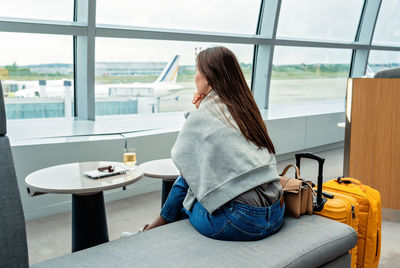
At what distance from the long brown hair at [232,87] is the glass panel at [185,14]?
8.61 feet

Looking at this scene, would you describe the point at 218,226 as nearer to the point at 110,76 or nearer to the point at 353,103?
the point at 353,103

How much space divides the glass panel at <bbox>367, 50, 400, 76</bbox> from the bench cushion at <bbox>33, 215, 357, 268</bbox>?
20.7 ft

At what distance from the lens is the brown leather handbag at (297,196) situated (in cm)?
219

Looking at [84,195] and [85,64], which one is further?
[85,64]

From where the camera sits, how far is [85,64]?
4.11m

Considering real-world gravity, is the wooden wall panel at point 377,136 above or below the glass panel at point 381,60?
below

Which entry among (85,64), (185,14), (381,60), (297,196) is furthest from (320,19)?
(297,196)

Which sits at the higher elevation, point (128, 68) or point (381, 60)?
point (381, 60)

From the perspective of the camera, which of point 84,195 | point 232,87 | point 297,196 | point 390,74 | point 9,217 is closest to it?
point 9,217

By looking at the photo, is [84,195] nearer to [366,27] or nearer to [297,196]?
[297,196]

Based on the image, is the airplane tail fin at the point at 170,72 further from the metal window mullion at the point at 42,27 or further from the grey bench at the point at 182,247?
the grey bench at the point at 182,247

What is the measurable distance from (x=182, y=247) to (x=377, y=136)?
2.35 metres

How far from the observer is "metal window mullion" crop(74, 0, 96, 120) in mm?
3887

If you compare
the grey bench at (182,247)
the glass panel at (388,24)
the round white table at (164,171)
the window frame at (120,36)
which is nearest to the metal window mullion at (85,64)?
the window frame at (120,36)
